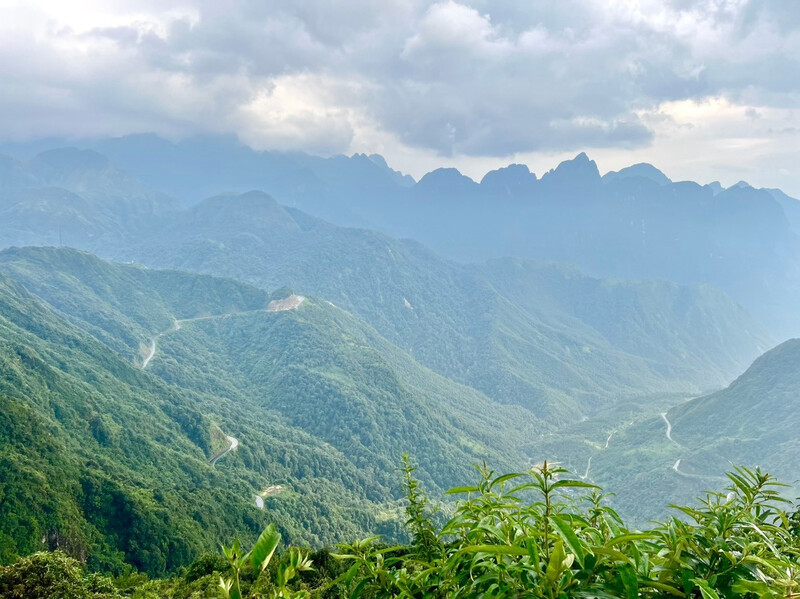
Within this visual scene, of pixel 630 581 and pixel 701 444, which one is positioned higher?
pixel 630 581

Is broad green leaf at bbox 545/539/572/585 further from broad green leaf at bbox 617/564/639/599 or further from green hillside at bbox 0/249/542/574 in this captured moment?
green hillside at bbox 0/249/542/574

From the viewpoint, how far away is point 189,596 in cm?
3403

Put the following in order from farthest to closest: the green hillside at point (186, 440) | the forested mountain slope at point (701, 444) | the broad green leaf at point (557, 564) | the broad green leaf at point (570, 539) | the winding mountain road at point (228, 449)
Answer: the forested mountain slope at point (701, 444) < the winding mountain road at point (228, 449) < the green hillside at point (186, 440) < the broad green leaf at point (570, 539) < the broad green leaf at point (557, 564)

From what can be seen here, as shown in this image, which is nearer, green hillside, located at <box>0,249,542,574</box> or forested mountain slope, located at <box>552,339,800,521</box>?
green hillside, located at <box>0,249,542,574</box>

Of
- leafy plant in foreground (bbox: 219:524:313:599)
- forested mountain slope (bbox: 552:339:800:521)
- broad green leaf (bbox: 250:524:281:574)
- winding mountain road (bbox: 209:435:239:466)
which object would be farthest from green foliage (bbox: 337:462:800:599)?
forested mountain slope (bbox: 552:339:800:521)

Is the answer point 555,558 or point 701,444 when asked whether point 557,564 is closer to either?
point 555,558

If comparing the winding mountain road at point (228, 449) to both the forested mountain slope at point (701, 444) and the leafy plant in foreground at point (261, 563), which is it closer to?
the forested mountain slope at point (701, 444)

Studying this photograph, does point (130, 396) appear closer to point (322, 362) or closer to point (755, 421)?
point (322, 362)

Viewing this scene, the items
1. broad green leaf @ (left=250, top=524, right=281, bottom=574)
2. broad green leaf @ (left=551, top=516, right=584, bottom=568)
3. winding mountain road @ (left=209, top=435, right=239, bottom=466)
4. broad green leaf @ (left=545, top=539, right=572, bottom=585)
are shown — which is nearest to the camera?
broad green leaf @ (left=250, top=524, right=281, bottom=574)

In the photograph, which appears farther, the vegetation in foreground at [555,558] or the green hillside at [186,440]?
the green hillside at [186,440]

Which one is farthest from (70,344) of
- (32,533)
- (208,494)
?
(32,533)

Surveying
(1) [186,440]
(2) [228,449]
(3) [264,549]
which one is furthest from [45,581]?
(2) [228,449]

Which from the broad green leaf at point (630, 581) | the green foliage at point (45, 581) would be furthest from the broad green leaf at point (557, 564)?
the green foliage at point (45, 581)

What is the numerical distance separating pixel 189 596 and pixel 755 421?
15938 centimetres
